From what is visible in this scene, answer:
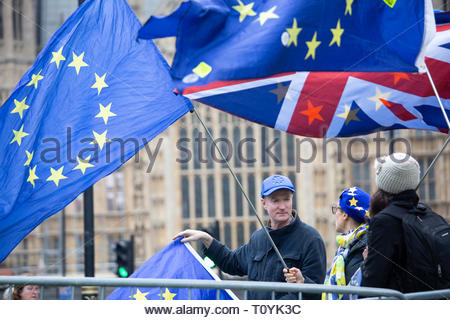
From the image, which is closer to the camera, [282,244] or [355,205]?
[355,205]

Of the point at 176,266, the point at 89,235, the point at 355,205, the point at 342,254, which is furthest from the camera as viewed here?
the point at 89,235

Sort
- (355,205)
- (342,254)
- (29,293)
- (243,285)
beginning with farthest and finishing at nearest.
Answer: (29,293) < (355,205) < (342,254) < (243,285)

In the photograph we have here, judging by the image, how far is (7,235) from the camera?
199 inches

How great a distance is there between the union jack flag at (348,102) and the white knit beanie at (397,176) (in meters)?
1.11

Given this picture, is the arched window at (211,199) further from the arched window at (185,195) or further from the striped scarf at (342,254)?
the striped scarf at (342,254)

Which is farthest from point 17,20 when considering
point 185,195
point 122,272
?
point 122,272

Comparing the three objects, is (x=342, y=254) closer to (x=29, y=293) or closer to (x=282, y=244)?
(x=282, y=244)

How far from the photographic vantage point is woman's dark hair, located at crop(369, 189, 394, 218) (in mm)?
3906

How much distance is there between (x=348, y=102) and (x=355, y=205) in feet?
2.52

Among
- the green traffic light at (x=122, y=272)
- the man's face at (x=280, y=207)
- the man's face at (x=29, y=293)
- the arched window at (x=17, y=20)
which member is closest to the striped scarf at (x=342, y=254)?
the man's face at (x=280, y=207)

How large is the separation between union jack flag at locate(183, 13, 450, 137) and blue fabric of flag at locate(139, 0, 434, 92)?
11.8 inches

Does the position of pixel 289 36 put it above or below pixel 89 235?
above

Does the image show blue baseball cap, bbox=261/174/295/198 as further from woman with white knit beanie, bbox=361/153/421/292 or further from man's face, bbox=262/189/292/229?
woman with white knit beanie, bbox=361/153/421/292

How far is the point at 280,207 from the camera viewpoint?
4723mm
